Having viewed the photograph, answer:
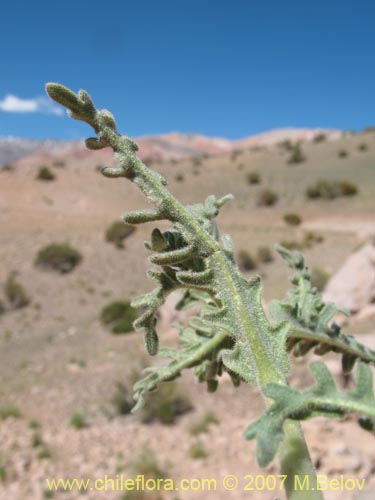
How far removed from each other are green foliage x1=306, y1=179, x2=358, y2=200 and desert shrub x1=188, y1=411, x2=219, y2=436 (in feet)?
67.5

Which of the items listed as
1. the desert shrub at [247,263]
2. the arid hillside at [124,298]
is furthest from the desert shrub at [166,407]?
the desert shrub at [247,263]

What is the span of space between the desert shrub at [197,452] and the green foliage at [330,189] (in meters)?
21.4

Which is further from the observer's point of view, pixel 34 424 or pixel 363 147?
pixel 363 147

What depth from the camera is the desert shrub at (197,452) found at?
5191 mm

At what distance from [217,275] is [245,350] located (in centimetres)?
18

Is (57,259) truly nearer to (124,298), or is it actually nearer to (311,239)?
(124,298)

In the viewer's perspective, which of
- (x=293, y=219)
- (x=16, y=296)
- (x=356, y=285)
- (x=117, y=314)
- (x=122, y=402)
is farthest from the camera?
(x=293, y=219)

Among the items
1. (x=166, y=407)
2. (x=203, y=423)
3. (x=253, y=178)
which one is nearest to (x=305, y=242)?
(x=166, y=407)

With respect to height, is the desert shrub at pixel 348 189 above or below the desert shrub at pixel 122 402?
above

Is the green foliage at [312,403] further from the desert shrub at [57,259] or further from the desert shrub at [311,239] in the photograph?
the desert shrub at [57,259]

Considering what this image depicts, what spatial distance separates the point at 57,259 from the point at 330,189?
48.3ft

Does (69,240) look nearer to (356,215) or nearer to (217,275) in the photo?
(356,215)

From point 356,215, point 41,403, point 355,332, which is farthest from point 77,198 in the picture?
point 355,332

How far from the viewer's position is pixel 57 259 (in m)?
17.5
